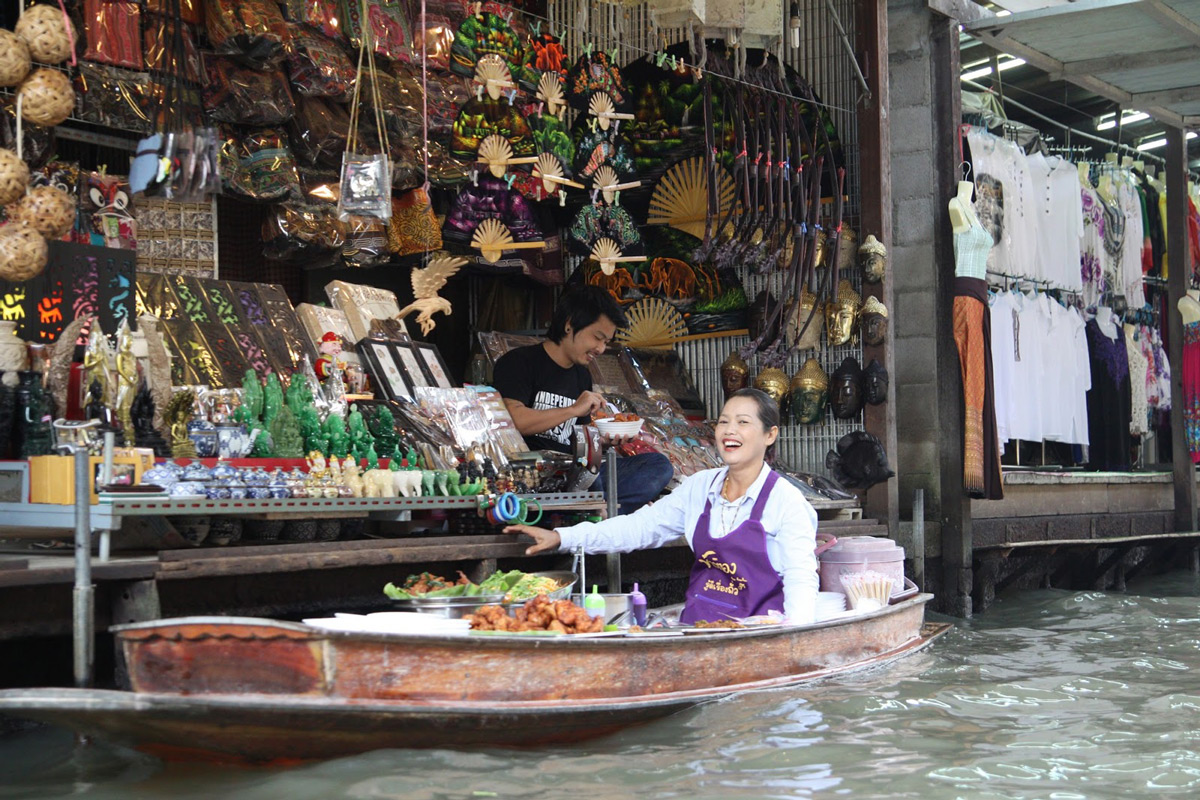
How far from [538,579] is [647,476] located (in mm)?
1716

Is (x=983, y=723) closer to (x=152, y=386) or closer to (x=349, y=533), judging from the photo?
(x=349, y=533)

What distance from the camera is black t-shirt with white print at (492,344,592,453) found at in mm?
6848

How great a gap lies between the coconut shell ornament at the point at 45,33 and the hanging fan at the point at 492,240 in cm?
285

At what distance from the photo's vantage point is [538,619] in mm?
4270

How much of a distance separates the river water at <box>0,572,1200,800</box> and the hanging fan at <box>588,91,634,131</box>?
11.7 ft

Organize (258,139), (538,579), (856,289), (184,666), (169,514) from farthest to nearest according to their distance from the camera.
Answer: (856,289), (258,139), (538,579), (169,514), (184,666)

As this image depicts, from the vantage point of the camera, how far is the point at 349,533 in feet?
17.4

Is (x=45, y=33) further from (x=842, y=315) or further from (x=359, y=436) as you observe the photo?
(x=842, y=315)

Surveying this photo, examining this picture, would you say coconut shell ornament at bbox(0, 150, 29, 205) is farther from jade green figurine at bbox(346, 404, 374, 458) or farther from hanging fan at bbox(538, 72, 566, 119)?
hanging fan at bbox(538, 72, 566, 119)

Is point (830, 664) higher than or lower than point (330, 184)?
lower

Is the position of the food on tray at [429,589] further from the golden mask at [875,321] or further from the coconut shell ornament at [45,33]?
the golden mask at [875,321]

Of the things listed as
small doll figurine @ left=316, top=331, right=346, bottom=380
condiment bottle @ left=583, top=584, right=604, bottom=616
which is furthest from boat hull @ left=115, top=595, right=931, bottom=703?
small doll figurine @ left=316, top=331, right=346, bottom=380

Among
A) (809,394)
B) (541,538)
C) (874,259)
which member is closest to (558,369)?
(541,538)

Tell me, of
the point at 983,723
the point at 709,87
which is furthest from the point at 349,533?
the point at 709,87
